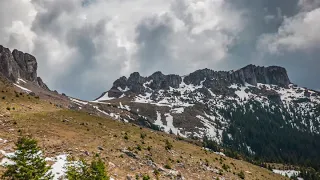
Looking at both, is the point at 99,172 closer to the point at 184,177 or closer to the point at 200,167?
the point at 184,177

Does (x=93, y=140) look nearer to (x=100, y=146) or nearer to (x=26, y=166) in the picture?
(x=100, y=146)

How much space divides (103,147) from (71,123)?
11820 mm

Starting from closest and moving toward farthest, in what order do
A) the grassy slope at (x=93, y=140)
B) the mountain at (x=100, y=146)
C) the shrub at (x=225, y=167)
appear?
1. the mountain at (x=100, y=146)
2. the grassy slope at (x=93, y=140)
3. the shrub at (x=225, y=167)

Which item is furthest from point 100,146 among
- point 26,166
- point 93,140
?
point 26,166

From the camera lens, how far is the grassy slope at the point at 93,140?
41.3 m

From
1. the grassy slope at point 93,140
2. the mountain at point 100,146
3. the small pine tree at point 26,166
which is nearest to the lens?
the small pine tree at point 26,166

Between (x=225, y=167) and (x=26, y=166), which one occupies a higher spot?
(x=225, y=167)

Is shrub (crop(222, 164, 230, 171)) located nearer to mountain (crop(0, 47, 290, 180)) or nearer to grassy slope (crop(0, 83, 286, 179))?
mountain (crop(0, 47, 290, 180))

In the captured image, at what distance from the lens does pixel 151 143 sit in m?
55.8

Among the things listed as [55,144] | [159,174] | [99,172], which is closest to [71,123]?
[55,144]

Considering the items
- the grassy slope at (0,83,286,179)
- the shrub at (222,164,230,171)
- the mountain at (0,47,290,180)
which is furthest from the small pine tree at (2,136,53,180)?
the shrub at (222,164,230,171)

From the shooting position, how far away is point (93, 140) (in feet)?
155

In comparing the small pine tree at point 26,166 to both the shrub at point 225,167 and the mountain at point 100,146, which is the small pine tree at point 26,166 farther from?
the shrub at point 225,167

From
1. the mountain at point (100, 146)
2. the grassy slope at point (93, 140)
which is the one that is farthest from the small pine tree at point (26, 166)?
the grassy slope at point (93, 140)
